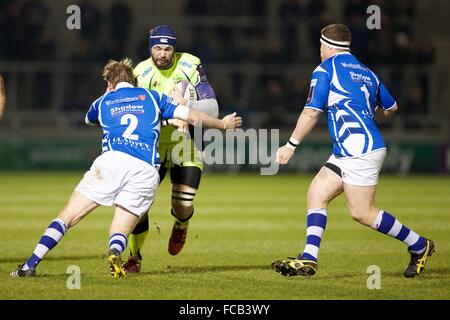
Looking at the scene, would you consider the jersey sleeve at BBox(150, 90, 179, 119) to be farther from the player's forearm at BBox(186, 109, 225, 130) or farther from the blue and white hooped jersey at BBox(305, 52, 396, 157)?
the blue and white hooped jersey at BBox(305, 52, 396, 157)

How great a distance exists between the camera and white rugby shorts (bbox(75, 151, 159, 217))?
7945 millimetres

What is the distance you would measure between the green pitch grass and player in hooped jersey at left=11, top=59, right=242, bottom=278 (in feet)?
1.56

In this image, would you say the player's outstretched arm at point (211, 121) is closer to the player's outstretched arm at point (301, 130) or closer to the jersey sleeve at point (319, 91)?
the player's outstretched arm at point (301, 130)

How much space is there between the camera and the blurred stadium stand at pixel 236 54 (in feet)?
82.3

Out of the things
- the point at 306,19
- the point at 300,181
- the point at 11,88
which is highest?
the point at 306,19

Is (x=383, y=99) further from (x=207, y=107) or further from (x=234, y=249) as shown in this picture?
(x=234, y=249)

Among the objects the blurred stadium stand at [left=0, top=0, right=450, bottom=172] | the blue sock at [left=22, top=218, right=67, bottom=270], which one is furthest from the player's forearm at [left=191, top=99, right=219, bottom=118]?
the blurred stadium stand at [left=0, top=0, right=450, bottom=172]

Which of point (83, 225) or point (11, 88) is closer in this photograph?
point (83, 225)

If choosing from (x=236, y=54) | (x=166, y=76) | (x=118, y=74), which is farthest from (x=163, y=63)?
(x=236, y=54)

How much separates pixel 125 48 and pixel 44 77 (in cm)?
257

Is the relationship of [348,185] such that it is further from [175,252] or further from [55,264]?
[55,264]

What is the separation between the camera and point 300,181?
2212 centimetres

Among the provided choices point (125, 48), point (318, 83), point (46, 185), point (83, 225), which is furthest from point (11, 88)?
point (318, 83)

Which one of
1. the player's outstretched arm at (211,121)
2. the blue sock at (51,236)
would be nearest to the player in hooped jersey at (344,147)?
the player's outstretched arm at (211,121)
